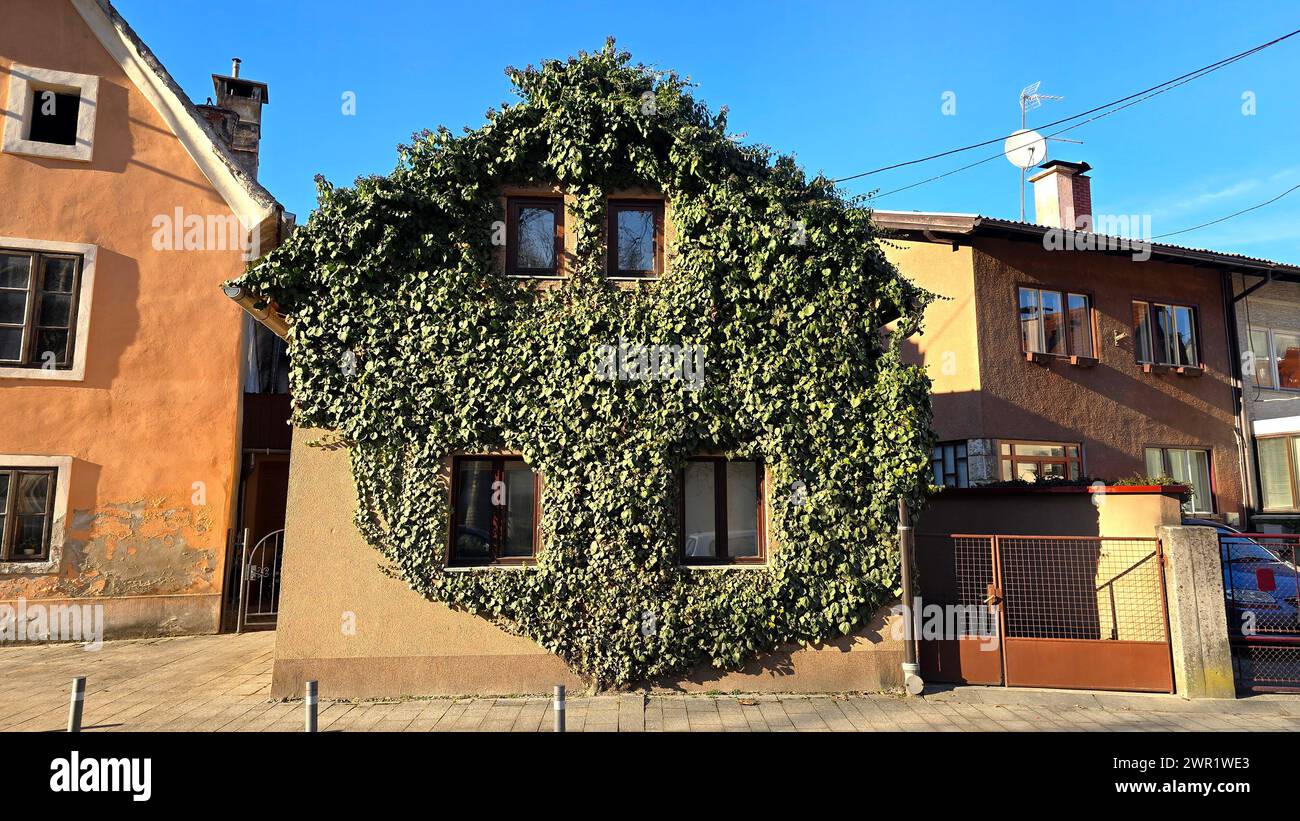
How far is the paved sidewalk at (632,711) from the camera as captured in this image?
709 centimetres

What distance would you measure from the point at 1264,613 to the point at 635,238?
8931 millimetres

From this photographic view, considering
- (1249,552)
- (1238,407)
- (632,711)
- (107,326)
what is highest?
(107,326)

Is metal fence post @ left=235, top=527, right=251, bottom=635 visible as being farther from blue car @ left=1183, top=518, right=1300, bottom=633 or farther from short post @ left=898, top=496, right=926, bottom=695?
blue car @ left=1183, top=518, right=1300, bottom=633

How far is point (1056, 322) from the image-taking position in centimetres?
1463

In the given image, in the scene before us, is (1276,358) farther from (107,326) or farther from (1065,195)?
(107,326)

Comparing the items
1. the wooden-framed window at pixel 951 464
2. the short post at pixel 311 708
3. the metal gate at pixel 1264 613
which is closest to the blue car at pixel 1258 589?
the metal gate at pixel 1264 613

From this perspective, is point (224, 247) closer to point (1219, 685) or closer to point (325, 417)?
point (325, 417)

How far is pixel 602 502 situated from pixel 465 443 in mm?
1712

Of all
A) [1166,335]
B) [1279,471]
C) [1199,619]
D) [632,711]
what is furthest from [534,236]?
[1279,471]

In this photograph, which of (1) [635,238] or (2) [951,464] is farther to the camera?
(2) [951,464]

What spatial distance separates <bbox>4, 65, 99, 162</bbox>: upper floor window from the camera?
1159 centimetres

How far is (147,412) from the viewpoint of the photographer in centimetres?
1160
